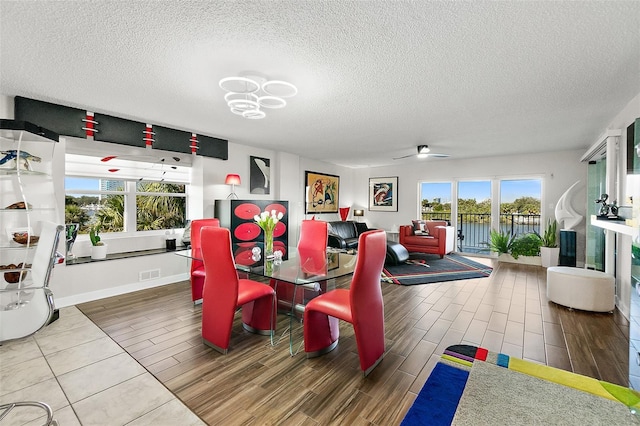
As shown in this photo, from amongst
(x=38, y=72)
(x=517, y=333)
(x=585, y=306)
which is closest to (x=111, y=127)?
(x=38, y=72)

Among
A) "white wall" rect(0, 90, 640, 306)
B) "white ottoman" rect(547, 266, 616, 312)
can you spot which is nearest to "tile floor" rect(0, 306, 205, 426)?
"white wall" rect(0, 90, 640, 306)

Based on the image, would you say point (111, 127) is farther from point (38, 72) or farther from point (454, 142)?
point (454, 142)

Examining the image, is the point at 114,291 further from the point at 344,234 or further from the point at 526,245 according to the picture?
the point at 526,245

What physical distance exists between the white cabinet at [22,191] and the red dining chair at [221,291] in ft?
6.19

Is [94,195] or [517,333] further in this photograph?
[94,195]

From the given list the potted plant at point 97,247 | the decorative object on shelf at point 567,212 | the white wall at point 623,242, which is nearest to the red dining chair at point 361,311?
the white wall at point 623,242

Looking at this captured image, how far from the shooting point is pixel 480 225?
7320 millimetres

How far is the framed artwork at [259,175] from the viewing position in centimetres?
590

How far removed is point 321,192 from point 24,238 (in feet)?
19.4

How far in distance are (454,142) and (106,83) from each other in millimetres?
5235

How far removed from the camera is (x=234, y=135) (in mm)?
4965

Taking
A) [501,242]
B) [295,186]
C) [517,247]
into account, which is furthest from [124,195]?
[517,247]

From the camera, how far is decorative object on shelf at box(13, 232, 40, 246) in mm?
2885

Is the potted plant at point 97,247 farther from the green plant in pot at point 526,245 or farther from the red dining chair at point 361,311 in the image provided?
the green plant in pot at point 526,245
